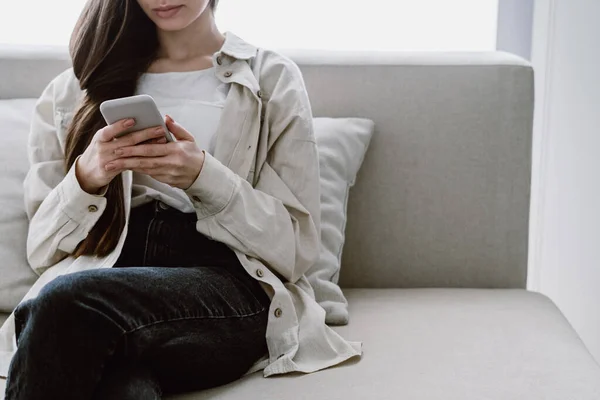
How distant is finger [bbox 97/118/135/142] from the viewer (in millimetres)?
1372

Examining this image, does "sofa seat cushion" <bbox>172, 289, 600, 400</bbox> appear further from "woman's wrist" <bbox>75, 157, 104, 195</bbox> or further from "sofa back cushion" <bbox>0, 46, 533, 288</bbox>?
"woman's wrist" <bbox>75, 157, 104, 195</bbox>

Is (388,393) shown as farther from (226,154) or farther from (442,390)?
(226,154)

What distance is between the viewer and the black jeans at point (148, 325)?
1.17 m

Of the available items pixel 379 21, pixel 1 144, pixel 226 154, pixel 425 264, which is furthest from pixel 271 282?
pixel 379 21

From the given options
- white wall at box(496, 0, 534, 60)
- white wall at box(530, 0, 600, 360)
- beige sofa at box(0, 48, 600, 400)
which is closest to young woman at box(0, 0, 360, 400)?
beige sofa at box(0, 48, 600, 400)

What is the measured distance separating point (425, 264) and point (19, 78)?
35.7 inches

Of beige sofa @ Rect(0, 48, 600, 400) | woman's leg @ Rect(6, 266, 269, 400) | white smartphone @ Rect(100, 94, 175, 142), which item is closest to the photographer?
woman's leg @ Rect(6, 266, 269, 400)

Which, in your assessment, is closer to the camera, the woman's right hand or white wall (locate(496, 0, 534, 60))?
the woman's right hand

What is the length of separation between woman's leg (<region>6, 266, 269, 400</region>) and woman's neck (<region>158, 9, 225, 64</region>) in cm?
47

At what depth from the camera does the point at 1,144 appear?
70.8 inches

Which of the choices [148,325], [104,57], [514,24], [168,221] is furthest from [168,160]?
[514,24]

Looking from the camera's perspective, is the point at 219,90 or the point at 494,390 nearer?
the point at 494,390

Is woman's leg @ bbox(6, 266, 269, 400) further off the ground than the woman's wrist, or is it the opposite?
the woman's wrist

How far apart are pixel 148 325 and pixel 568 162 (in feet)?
4.51
